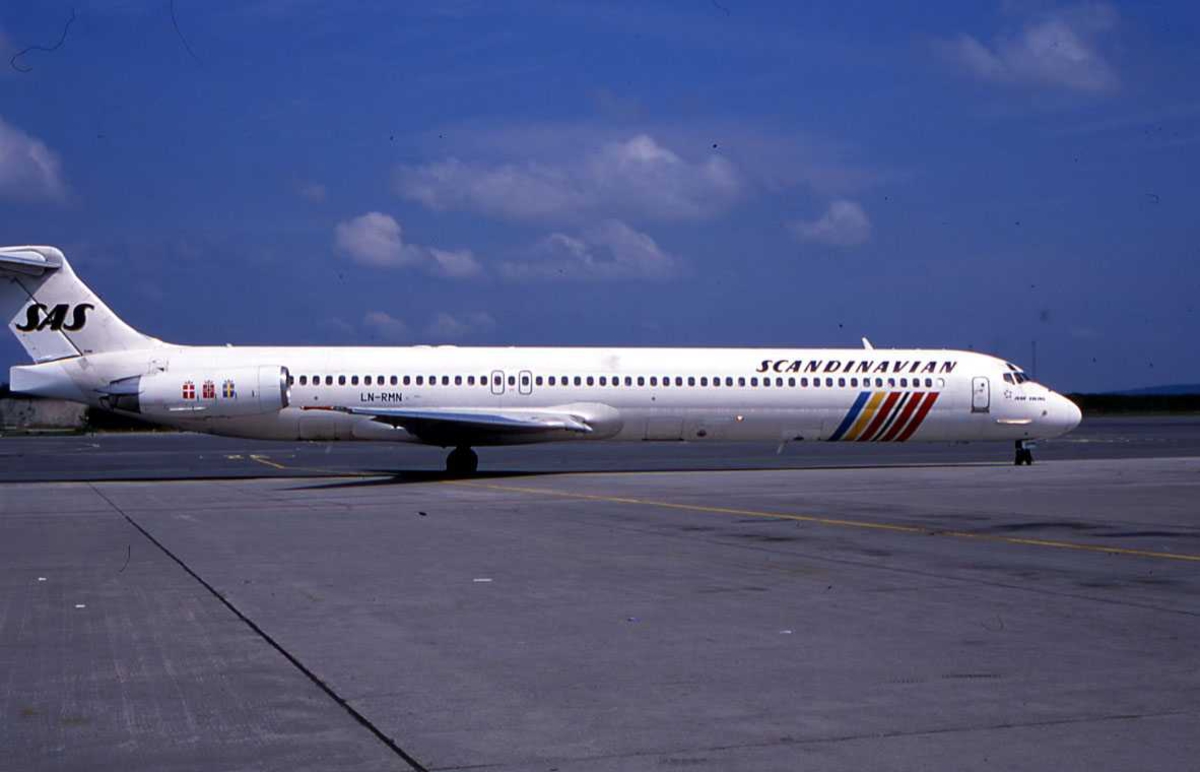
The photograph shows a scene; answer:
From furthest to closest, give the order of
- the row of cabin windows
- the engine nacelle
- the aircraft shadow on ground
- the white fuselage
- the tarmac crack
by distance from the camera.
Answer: the row of cabin windows, the white fuselage, the engine nacelle, the aircraft shadow on ground, the tarmac crack

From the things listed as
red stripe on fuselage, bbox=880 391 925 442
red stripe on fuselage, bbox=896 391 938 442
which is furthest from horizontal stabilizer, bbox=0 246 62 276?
red stripe on fuselage, bbox=896 391 938 442

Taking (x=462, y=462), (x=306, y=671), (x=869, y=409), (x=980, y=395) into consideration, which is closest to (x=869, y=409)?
(x=869, y=409)

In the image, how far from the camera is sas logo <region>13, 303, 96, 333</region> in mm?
28969

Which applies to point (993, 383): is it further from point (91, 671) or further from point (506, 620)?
point (91, 671)

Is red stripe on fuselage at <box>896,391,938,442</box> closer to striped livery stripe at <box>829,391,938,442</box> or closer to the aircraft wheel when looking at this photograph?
striped livery stripe at <box>829,391,938,442</box>

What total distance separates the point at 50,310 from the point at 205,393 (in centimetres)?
406

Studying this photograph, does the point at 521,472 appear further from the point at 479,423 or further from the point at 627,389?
the point at 627,389

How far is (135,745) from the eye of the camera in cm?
594

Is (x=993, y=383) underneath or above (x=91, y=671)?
above

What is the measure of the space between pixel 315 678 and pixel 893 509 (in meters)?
13.0

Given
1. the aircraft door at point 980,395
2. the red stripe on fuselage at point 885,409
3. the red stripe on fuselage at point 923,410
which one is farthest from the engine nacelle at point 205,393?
the aircraft door at point 980,395

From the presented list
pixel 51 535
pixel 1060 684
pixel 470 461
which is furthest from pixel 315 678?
pixel 470 461

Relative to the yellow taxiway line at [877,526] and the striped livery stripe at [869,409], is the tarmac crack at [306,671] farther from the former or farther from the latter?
the striped livery stripe at [869,409]

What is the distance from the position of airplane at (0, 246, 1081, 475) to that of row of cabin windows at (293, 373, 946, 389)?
0.03 m
